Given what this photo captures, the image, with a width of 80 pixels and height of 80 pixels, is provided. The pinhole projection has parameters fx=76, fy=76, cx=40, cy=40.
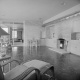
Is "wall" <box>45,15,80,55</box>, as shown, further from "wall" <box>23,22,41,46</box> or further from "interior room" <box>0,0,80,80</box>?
"wall" <box>23,22,41,46</box>

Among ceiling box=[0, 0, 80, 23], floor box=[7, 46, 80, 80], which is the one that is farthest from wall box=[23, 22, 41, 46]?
floor box=[7, 46, 80, 80]

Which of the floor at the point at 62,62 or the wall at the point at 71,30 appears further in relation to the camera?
the wall at the point at 71,30

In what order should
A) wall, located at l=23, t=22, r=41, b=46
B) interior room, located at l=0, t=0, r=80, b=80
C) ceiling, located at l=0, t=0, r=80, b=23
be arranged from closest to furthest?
interior room, located at l=0, t=0, r=80, b=80 < ceiling, located at l=0, t=0, r=80, b=23 < wall, located at l=23, t=22, r=41, b=46

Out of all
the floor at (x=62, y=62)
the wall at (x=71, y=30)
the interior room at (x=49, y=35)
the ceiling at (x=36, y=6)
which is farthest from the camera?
the wall at (x=71, y=30)

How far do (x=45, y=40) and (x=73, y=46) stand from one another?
4.75 metres

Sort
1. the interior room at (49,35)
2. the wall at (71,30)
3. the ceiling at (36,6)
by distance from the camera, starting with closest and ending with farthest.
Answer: the interior room at (49,35) < the ceiling at (36,6) < the wall at (71,30)

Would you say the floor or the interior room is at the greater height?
the interior room

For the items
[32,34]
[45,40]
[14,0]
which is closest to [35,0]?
[14,0]

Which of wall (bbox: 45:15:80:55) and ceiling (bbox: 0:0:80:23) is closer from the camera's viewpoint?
ceiling (bbox: 0:0:80:23)

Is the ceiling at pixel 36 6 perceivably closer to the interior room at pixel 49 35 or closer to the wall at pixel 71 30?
the interior room at pixel 49 35

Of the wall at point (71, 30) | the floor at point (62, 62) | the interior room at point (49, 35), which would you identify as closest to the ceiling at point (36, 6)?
the interior room at point (49, 35)

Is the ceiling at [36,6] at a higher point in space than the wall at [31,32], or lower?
higher

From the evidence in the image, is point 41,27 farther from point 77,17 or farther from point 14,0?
point 14,0

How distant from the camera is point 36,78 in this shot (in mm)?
1493
